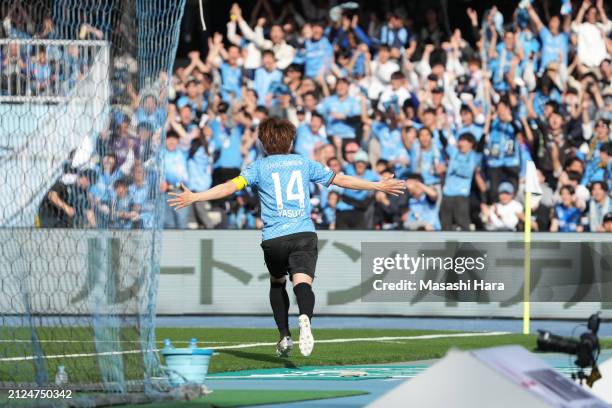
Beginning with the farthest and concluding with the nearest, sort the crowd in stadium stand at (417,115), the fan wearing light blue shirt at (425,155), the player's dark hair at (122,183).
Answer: the fan wearing light blue shirt at (425,155), the crowd in stadium stand at (417,115), the player's dark hair at (122,183)

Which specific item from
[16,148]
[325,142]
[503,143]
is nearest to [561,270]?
[503,143]

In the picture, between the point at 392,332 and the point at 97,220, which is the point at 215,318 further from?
the point at 97,220

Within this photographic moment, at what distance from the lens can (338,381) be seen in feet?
40.3

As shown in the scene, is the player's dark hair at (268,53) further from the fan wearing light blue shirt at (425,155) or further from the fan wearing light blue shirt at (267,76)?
the fan wearing light blue shirt at (425,155)

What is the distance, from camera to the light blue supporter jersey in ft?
42.8

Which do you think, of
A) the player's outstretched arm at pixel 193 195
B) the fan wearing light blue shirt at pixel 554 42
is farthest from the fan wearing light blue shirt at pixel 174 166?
the player's outstretched arm at pixel 193 195

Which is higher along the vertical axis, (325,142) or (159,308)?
(325,142)

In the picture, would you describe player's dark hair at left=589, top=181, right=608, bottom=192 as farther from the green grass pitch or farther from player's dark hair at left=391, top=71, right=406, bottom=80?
the green grass pitch

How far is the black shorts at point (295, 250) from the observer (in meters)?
13.1

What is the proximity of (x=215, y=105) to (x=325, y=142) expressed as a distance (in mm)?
2231

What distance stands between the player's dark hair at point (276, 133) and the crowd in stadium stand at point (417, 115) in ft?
29.0

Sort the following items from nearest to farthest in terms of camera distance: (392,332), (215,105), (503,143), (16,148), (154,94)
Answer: (154,94) → (16,148) → (392,332) → (503,143) → (215,105)

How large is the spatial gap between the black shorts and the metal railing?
227 centimetres

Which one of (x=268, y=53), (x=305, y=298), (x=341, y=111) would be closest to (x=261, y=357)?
(x=305, y=298)
